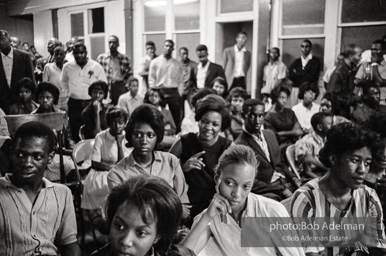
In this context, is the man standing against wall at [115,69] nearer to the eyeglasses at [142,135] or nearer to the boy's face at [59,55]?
the boy's face at [59,55]

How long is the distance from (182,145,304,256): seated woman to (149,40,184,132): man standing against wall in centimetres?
495

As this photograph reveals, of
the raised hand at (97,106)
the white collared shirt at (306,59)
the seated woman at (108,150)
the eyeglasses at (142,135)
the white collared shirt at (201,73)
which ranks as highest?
the white collared shirt at (306,59)

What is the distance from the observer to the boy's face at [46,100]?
3904mm

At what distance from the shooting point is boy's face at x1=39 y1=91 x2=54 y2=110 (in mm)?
3904

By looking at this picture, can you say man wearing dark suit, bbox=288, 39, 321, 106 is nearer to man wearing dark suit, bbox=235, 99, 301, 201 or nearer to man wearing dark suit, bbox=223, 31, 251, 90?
man wearing dark suit, bbox=223, 31, 251, 90

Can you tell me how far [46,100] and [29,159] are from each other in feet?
7.97

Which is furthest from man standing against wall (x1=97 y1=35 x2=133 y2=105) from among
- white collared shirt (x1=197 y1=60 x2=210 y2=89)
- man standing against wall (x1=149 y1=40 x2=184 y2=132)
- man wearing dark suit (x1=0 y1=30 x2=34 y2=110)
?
man wearing dark suit (x1=0 y1=30 x2=34 y2=110)

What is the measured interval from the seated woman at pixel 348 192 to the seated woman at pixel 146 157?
2.57 feet

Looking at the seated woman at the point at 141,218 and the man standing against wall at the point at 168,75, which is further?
the man standing against wall at the point at 168,75

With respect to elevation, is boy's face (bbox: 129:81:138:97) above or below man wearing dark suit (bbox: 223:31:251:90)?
below

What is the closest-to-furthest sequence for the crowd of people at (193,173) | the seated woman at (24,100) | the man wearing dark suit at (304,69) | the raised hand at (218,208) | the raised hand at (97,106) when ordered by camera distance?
the crowd of people at (193,173), the raised hand at (218,208), the seated woman at (24,100), the raised hand at (97,106), the man wearing dark suit at (304,69)

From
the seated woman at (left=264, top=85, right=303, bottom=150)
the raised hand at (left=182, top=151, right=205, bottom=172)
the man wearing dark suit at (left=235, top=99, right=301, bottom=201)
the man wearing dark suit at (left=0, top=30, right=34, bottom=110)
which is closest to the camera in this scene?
the raised hand at (left=182, top=151, right=205, bottom=172)

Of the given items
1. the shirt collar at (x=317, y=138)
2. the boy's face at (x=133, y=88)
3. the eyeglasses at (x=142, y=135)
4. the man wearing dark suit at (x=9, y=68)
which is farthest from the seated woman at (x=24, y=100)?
the shirt collar at (x=317, y=138)

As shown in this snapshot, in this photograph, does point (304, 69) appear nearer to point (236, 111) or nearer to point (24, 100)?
point (236, 111)
